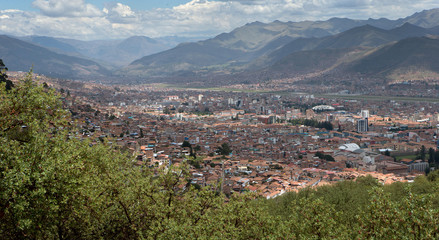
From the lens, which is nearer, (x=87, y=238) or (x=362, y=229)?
(x=362, y=229)

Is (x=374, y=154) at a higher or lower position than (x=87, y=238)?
lower

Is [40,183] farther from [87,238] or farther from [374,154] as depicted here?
[374,154]

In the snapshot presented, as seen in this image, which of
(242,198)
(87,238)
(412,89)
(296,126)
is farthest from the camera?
(412,89)

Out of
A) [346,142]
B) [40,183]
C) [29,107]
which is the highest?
[29,107]

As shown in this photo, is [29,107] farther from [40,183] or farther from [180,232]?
[180,232]

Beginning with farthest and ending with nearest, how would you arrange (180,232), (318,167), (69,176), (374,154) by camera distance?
(374,154), (318,167), (180,232), (69,176)

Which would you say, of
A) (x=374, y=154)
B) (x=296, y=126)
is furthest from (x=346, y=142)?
(x=296, y=126)

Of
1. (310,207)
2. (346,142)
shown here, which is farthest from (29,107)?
(346,142)
